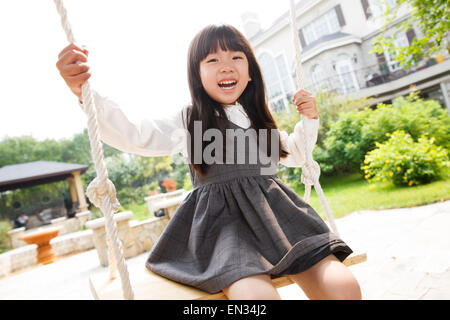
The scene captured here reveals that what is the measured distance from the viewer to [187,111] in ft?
4.12

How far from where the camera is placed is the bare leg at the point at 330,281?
830 mm

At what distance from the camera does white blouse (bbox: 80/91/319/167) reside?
1.09 m

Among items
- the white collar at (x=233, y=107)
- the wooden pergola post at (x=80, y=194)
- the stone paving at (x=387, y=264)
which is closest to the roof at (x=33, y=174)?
the wooden pergola post at (x=80, y=194)

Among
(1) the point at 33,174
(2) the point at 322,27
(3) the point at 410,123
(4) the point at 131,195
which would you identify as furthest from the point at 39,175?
(2) the point at 322,27

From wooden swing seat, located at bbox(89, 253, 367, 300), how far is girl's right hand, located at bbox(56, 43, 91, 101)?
67 cm

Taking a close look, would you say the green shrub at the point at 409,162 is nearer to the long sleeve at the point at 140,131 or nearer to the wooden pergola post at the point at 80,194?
the long sleeve at the point at 140,131

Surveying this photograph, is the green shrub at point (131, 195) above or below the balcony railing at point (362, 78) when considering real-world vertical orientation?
below

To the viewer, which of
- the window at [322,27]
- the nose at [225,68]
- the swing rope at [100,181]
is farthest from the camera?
the window at [322,27]

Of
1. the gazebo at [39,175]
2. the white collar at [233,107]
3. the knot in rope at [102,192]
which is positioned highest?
the gazebo at [39,175]

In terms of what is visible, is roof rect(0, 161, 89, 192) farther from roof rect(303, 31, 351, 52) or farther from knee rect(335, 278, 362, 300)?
knee rect(335, 278, 362, 300)

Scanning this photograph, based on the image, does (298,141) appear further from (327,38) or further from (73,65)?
(327,38)

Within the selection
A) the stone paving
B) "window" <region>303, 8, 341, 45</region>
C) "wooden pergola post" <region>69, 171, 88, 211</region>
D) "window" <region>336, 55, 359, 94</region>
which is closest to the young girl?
the stone paving
